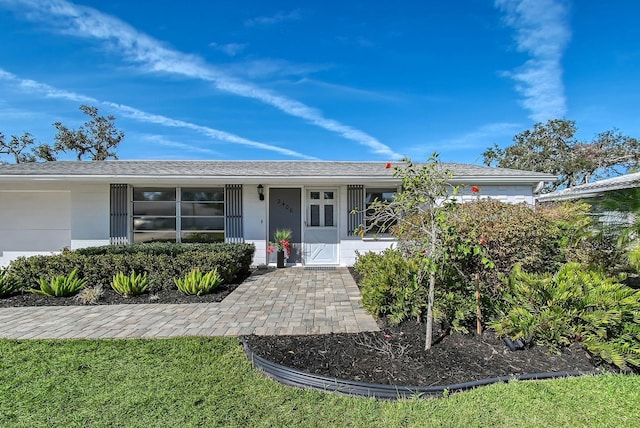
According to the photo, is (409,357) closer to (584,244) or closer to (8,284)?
(584,244)

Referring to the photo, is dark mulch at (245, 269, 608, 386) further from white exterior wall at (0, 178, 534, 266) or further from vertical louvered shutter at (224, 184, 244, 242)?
vertical louvered shutter at (224, 184, 244, 242)

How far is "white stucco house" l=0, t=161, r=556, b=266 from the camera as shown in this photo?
951 centimetres

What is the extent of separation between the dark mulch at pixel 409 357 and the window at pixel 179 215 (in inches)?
258

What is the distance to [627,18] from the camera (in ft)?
27.7

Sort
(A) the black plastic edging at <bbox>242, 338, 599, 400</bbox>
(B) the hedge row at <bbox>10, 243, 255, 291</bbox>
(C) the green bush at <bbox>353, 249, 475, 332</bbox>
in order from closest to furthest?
(A) the black plastic edging at <bbox>242, 338, 599, 400</bbox> < (C) the green bush at <bbox>353, 249, 475, 332</bbox> < (B) the hedge row at <bbox>10, 243, 255, 291</bbox>

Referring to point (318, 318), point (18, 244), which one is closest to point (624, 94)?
point (318, 318)

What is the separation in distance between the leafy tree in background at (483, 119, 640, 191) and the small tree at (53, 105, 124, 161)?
34.1m

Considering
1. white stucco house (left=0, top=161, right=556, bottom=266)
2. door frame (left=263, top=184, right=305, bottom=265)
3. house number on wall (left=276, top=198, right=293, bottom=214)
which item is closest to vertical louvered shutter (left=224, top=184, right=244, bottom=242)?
→ white stucco house (left=0, top=161, right=556, bottom=266)

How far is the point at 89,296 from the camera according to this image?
5.83 m

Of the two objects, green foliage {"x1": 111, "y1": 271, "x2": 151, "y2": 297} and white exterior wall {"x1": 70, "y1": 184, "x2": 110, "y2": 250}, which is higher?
white exterior wall {"x1": 70, "y1": 184, "x2": 110, "y2": 250}

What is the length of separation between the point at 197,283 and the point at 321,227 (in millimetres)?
4559

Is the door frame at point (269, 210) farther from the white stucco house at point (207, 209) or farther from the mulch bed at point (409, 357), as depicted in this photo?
the mulch bed at point (409, 357)

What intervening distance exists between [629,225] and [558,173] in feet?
80.9

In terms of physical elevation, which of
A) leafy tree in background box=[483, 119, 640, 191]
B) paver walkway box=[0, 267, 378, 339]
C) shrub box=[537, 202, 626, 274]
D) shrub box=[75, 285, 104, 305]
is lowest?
paver walkway box=[0, 267, 378, 339]
